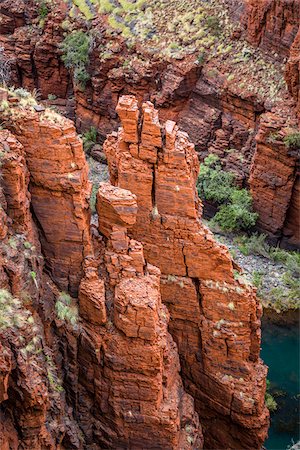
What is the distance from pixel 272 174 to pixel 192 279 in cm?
2155

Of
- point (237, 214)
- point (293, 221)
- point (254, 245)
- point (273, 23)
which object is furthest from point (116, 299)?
point (273, 23)

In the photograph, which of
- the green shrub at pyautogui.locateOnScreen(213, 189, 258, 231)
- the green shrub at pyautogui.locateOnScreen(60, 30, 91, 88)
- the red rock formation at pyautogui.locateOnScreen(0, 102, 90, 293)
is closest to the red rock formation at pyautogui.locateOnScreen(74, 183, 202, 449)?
the red rock formation at pyautogui.locateOnScreen(0, 102, 90, 293)

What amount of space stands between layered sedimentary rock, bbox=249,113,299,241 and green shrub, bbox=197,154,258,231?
2.64ft

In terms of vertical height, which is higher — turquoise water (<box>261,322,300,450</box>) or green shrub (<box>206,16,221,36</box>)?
green shrub (<box>206,16,221,36</box>)

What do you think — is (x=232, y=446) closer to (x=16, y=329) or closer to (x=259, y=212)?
(x=16, y=329)

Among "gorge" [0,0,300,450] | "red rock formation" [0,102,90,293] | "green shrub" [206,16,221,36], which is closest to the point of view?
"gorge" [0,0,300,450]

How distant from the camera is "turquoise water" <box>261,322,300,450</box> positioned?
29.2m

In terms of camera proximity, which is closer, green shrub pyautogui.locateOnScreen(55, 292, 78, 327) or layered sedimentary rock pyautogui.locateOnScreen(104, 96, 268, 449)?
green shrub pyautogui.locateOnScreen(55, 292, 78, 327)

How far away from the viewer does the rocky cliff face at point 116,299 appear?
15.2 m

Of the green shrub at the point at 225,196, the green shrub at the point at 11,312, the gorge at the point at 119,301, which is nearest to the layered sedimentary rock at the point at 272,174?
the green shrub at the point at 225,196

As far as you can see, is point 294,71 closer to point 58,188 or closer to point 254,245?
point 254,245

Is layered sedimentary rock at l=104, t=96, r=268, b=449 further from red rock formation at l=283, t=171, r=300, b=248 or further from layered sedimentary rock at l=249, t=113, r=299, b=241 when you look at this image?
red rock formation at l=283, t=171, r=300, b=248

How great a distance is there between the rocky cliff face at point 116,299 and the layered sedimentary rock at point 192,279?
35mm

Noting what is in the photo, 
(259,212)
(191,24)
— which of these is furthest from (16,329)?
(191,24)
